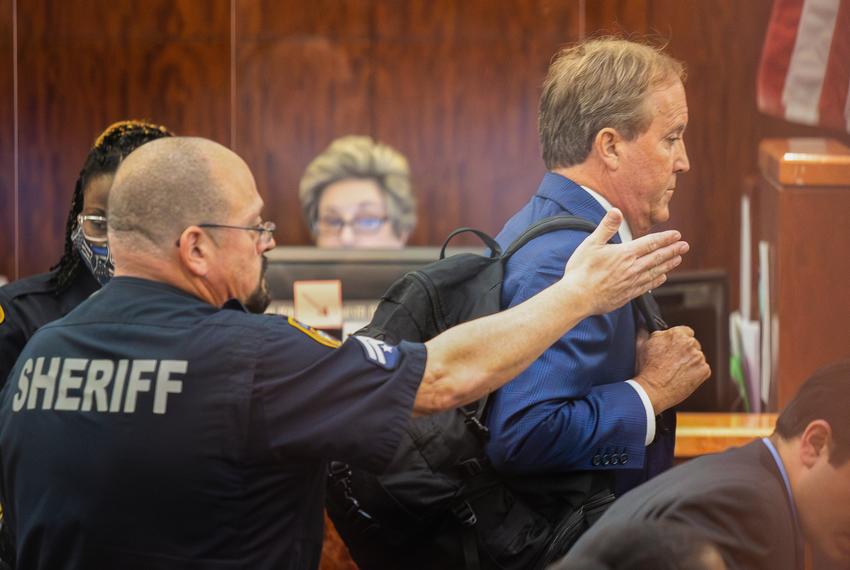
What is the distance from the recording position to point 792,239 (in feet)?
7.73

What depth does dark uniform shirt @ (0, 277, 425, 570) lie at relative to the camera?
1.54 metres

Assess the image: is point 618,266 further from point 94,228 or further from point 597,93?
point 94,228

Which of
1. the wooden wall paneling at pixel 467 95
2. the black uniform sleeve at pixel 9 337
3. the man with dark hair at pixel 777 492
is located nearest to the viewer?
the man with dark hair at pixel 777 492

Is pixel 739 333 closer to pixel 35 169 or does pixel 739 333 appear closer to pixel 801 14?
pixel 801 14

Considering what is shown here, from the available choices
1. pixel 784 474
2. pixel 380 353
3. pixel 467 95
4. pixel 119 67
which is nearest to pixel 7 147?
pixel 119 67

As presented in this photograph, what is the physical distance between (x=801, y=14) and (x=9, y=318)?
1.56 m

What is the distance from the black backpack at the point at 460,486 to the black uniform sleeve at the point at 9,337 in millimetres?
701

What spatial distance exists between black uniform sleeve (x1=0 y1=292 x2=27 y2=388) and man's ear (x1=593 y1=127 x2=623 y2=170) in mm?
1079

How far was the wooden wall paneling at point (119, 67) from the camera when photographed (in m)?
5.69

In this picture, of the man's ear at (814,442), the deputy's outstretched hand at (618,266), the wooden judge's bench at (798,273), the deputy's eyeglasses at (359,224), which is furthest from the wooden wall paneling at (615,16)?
the man's ear at (814,442)

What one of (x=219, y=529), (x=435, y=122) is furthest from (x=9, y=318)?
(x=435, y=122)

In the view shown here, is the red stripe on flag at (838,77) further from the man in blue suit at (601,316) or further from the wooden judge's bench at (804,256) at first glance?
the man in blue suit at (601,316)

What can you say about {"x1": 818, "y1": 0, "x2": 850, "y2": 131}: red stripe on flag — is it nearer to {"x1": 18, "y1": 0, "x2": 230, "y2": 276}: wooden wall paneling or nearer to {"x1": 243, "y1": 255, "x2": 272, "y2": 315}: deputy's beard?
{"x1": 243, "y1": 255, "x2": 272, "y2": 315}: deputy's beard

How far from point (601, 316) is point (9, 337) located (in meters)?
1.09
